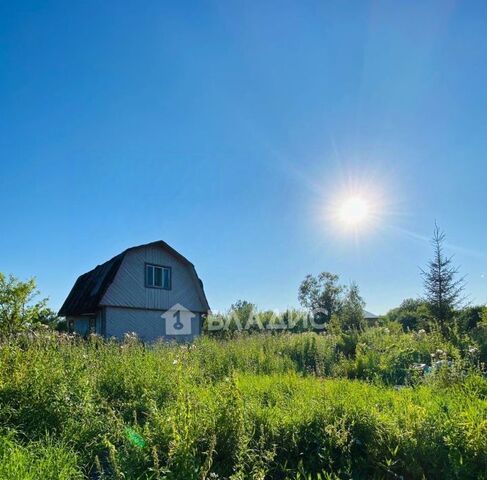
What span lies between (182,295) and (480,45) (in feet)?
60.1

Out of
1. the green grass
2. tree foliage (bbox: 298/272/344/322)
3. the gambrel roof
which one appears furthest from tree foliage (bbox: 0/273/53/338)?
tree foliage (bbox: 298/272/344/322)

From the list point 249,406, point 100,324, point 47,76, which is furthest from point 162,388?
point 100,324

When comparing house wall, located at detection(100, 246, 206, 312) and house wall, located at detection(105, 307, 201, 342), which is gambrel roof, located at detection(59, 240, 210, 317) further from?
house wall, located at detection(105, 307, 201, 342)

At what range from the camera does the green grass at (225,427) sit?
108 inches

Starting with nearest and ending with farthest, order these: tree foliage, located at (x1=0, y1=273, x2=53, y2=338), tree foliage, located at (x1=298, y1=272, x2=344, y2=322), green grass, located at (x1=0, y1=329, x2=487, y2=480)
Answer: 1. green grass, located at (x1=0, y1=329, x2=487, y2=480)
2. tree foliage, located at (x1=0, y1=273, x2=53, y2=338)
3. tree foliage, located at (x1=298, y1=272, x2=344, y2=322)

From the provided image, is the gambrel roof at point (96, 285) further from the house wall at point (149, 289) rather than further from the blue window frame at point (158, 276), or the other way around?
the blue window frame at point (158, 276)

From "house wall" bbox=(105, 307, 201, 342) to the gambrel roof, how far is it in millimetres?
1044

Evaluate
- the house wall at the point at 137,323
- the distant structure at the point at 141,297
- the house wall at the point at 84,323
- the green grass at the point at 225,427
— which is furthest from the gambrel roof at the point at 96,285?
the green grass at the point at 225,427

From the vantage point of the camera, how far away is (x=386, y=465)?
291 cm

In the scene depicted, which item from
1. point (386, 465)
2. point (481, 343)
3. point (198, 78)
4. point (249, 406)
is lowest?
point (386, 465)

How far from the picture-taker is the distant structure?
18.4 metres

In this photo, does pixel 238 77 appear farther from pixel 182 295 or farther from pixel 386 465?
pixel 182 295

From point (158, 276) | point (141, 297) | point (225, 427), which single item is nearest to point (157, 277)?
point (158, 276)

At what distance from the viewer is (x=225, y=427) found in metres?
3.12
